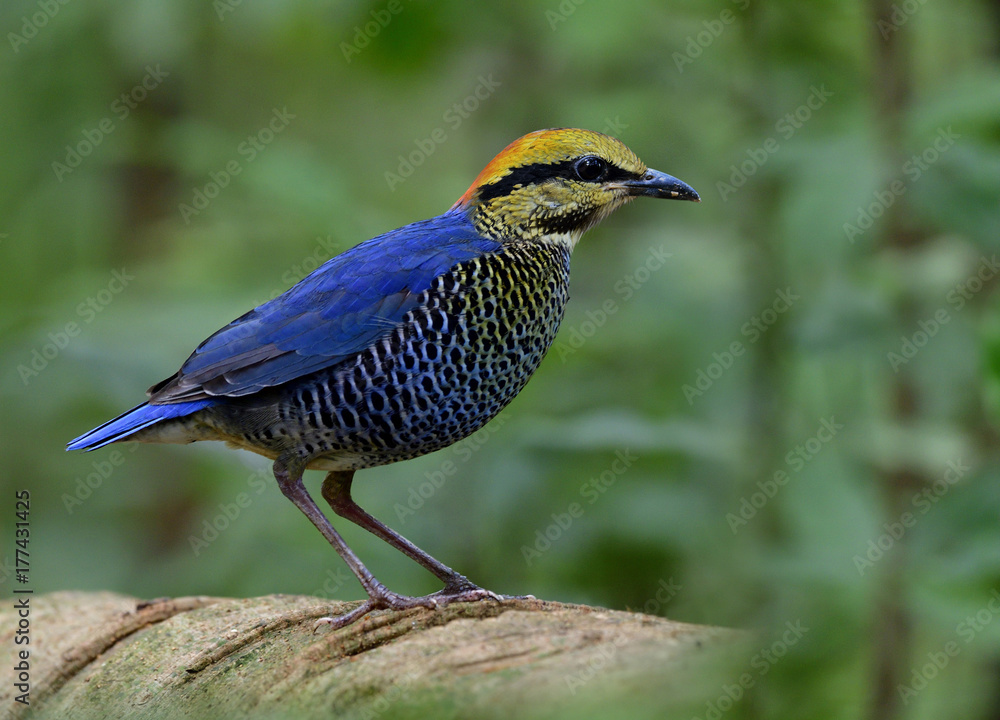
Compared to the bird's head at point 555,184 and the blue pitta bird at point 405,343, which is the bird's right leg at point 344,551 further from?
the bird's head at point 555,184

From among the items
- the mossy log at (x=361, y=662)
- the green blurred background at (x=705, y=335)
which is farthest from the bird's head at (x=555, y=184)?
the mossy log at (x=361, y=662)

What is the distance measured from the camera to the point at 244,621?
414 centimetres

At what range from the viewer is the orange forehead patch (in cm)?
455

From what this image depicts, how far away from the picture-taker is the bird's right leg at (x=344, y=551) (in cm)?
403

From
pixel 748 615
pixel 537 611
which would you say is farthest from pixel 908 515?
pixel 537 611

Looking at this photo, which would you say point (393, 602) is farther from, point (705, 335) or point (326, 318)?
point (705, 335)

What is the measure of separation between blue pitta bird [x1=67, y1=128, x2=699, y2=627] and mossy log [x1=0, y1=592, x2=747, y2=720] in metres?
0.36

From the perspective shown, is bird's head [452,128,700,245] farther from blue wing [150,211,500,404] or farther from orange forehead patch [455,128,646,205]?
blue wing [150,211,500,404]

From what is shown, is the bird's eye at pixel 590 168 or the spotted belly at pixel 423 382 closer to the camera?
the spotted belly at pixel 423 382

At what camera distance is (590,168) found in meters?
4.60

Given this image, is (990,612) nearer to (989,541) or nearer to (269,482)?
(989,541)

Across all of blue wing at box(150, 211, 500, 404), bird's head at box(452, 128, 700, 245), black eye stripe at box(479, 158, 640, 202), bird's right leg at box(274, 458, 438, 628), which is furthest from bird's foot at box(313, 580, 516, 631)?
black eye stripe at box(479, 158, 640, 202)

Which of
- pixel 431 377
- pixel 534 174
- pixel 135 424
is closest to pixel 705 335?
pixel 534 174

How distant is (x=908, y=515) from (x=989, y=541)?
3.81 ft
